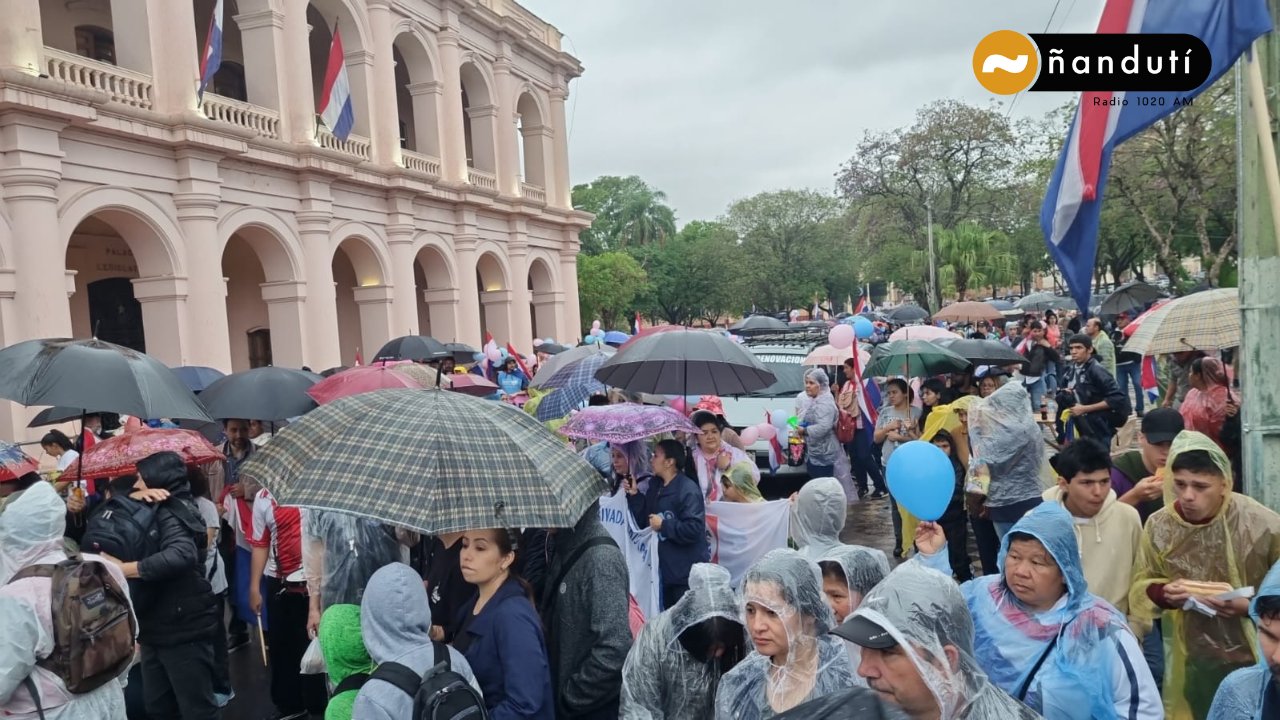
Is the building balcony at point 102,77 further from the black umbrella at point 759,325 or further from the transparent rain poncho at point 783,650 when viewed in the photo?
the black umbrella at point 759,325

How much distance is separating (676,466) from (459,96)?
21.2 meters

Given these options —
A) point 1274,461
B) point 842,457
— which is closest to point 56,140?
point 842,457

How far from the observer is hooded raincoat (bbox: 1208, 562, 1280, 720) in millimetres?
2594

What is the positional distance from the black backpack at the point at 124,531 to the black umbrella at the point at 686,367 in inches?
133

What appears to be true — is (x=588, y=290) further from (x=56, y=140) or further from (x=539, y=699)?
(x=539, y=699)

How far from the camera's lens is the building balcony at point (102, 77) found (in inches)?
516

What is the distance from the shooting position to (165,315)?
15.2 m

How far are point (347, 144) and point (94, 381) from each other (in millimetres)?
16133

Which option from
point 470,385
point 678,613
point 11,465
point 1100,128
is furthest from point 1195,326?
point 11,465

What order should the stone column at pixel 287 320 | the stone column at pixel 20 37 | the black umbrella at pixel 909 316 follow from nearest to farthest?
the stone column at pixel 20 37 < the stone column at pixel 287 320 < the black umbrella at pixel 909 316

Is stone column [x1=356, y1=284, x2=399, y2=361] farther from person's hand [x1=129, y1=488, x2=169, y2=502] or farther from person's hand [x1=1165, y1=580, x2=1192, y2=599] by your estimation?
person's hand [x1=1165, y1=580, x2=1192, y2=599]

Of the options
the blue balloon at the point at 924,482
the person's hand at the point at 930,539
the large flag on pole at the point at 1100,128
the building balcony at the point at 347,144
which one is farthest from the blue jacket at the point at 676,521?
the building balcony at the point at 347,144

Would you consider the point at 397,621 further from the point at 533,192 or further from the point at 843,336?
the point at 533,192

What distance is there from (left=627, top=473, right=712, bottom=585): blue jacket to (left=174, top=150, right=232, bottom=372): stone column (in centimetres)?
1271
